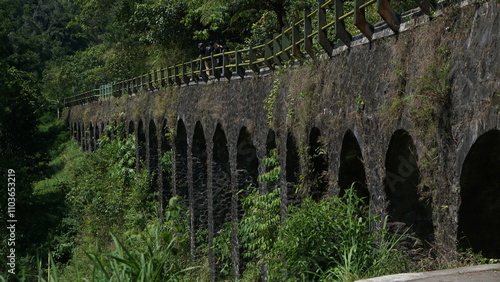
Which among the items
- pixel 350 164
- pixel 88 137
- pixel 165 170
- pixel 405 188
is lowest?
pixel 405 188

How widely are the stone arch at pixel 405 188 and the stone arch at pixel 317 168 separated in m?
2.62

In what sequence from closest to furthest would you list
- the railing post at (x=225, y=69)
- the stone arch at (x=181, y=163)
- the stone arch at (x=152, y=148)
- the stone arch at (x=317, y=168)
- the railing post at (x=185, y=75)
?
the stone arch at (x=317, y=168) < the railing post at (x=225, y=69) < the railing post at (x=185, y=75) < the stone arch at (x=181, y=163) < the stone arch at (x=152, y=148)

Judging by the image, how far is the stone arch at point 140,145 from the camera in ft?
97.3

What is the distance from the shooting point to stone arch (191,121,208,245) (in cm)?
2211

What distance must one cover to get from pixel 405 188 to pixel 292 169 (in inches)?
173

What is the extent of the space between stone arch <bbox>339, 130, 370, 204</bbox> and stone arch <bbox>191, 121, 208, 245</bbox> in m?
10.9

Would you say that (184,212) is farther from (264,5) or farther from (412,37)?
(412,37)

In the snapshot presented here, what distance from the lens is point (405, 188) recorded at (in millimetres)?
9891

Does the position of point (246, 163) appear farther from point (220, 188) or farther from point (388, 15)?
point (388, 15)

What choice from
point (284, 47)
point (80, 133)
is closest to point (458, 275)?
point (284, 47)

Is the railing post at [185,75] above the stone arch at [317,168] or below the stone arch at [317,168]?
above

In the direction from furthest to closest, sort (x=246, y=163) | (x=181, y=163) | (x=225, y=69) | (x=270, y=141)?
(x=181, y=163), (x=225, y=69), (x=246, y=163), (x=270, y=141)

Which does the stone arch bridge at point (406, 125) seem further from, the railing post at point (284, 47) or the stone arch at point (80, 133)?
the stone arch at point (80, 133)

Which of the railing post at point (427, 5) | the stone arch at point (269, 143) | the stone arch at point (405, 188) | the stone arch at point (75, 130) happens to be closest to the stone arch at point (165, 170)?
the stone arch at point (269, 143)
